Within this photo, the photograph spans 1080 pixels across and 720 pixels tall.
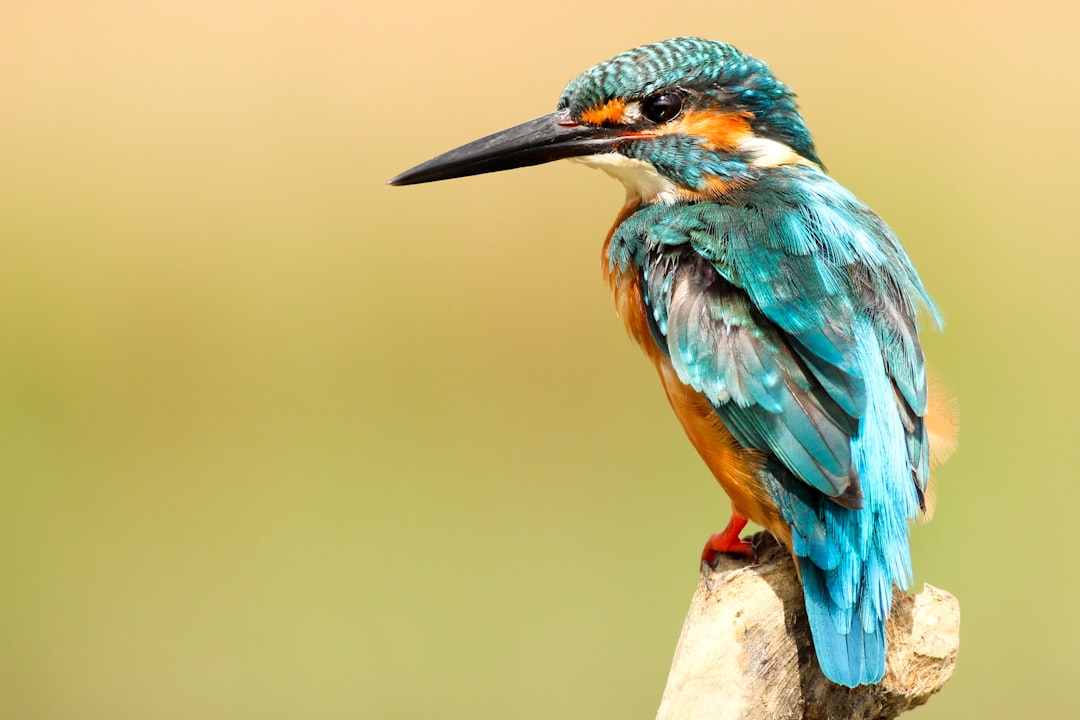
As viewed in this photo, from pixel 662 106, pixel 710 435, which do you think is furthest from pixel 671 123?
pixel 710 435

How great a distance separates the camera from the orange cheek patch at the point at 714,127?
2621 millimetres

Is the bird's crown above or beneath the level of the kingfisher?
above

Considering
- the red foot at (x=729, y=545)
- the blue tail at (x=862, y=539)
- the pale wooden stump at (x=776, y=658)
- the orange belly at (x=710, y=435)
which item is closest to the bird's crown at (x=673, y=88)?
the orange belly at (x=710, y=435)

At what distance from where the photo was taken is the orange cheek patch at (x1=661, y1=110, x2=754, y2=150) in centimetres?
262

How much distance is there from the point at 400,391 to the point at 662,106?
2333 millimetres

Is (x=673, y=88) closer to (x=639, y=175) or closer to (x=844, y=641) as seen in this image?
(x=639, y=175)

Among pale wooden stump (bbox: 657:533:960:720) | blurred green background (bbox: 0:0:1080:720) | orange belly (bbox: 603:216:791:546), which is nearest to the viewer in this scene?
pale wooden stump (bbox: 657:533:960:720)

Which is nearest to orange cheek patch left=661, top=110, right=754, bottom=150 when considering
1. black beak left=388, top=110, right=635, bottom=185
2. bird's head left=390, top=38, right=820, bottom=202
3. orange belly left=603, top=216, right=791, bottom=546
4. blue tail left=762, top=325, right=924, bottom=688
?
bird's head left=390, top=38, right=820, bottom=202

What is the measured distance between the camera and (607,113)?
2.61 meters

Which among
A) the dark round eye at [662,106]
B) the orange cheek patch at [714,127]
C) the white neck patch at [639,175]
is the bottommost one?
the white neck patch at [639,175]

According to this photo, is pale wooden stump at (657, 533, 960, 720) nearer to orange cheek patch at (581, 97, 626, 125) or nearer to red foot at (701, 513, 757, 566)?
red foot at (701, 513, 757, 566)

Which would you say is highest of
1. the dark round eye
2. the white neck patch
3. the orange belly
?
the dark round eye

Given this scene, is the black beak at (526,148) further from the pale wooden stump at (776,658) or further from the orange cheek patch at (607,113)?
the pale wooden stump at (776,658)

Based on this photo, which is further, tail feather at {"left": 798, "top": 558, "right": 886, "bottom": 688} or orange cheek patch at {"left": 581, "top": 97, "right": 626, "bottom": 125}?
orange cheek patch at {"left": 581, "top": 97, "right": 626, "bottom": 125}
